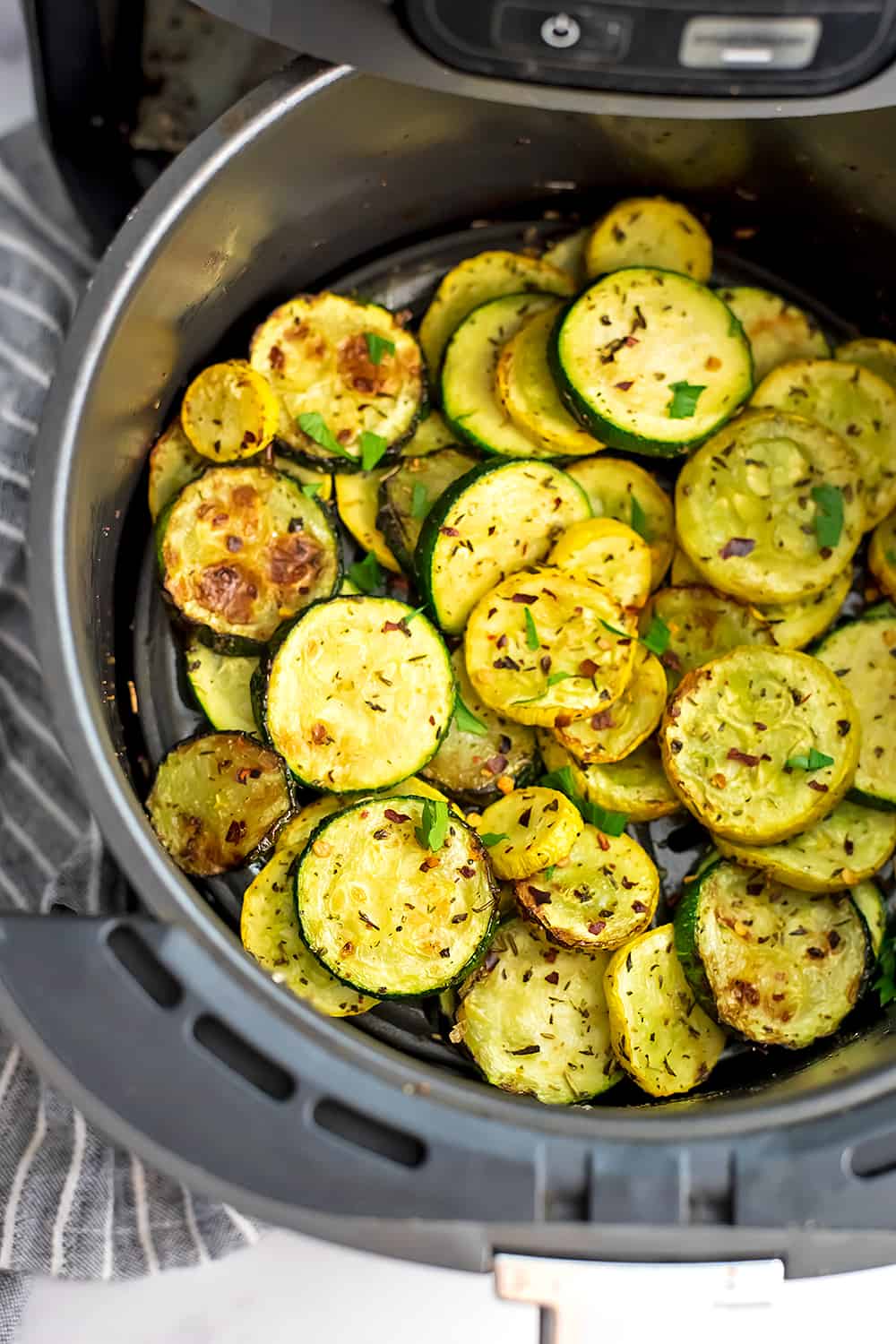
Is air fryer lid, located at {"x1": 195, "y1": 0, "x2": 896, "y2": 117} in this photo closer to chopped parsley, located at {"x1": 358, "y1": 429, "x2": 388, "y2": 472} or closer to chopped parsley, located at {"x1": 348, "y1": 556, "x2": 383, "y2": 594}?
chopped parsley, located at {"x1": 358, "y1": 429, "x2": 388, "y2": 472}

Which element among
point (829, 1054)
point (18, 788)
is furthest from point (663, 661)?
point (18, 788)

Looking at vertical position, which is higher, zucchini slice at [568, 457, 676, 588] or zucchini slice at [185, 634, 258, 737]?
zucchini slice at [568, 457, 676, 588]

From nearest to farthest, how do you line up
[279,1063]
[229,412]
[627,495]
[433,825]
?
[279,1063]
[433,825]
[229,412]
[627,495]

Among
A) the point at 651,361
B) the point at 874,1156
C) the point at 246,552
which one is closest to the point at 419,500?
Result: the point at 246,552

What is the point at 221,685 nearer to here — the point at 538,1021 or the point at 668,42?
the point at 538,1021

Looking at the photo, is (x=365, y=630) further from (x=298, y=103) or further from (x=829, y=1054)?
(x=829, y=1054)

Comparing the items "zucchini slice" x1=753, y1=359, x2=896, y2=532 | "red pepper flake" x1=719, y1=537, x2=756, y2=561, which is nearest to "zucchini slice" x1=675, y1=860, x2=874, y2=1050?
"red pepper flake" x1=719, y1=537, x2=756, y2=561

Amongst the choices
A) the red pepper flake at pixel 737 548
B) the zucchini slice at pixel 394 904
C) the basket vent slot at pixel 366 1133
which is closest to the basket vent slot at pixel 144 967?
the basket vent slot at pixel 366 1133
